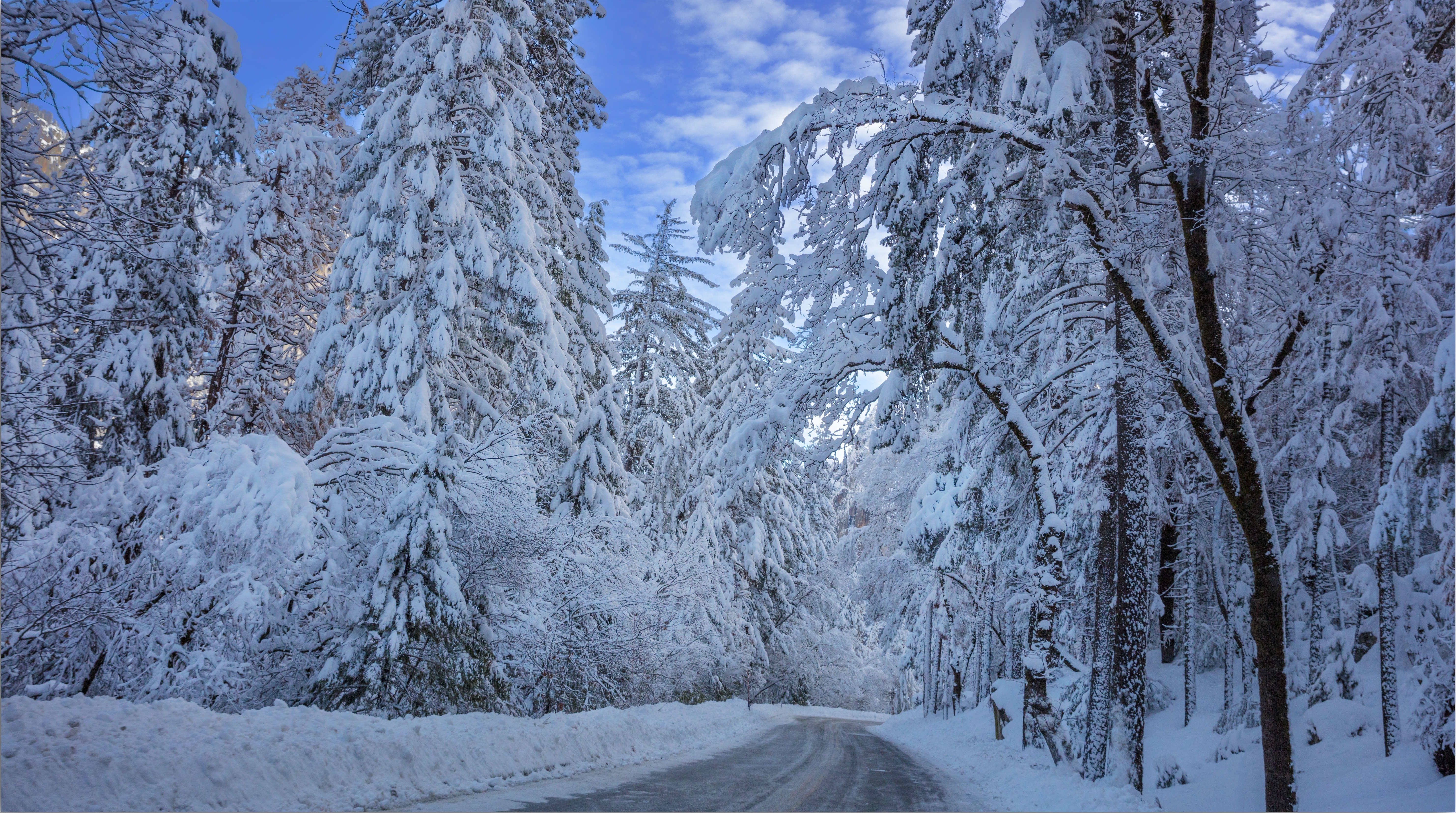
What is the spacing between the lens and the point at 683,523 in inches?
→ 1169

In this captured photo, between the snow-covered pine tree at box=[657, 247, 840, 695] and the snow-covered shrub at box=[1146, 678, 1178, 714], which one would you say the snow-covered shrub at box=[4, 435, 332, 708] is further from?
the snow-covered shrub at box=[1146, 678, 1178, 714]

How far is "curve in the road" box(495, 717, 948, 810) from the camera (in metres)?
8.05

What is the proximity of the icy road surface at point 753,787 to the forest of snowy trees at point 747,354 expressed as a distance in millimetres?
2528

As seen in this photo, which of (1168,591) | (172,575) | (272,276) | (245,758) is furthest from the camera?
(1168,591)

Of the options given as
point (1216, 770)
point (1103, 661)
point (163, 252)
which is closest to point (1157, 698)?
point (1216, 770)

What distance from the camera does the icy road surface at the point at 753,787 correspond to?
7.52 meters

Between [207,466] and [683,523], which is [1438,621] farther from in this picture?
[683,523]

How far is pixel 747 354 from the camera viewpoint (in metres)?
14.3

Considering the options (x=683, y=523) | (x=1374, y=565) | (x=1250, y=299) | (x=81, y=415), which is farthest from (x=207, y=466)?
(x=683, y=523)

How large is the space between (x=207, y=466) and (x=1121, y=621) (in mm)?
12329

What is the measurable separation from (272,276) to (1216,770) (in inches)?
819

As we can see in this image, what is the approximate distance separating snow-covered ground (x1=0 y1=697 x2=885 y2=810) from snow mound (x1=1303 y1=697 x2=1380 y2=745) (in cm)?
1285

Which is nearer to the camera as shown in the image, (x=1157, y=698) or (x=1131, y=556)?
(x=1131, y=556)

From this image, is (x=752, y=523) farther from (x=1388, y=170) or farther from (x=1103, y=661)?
(x=1388, y=170)
